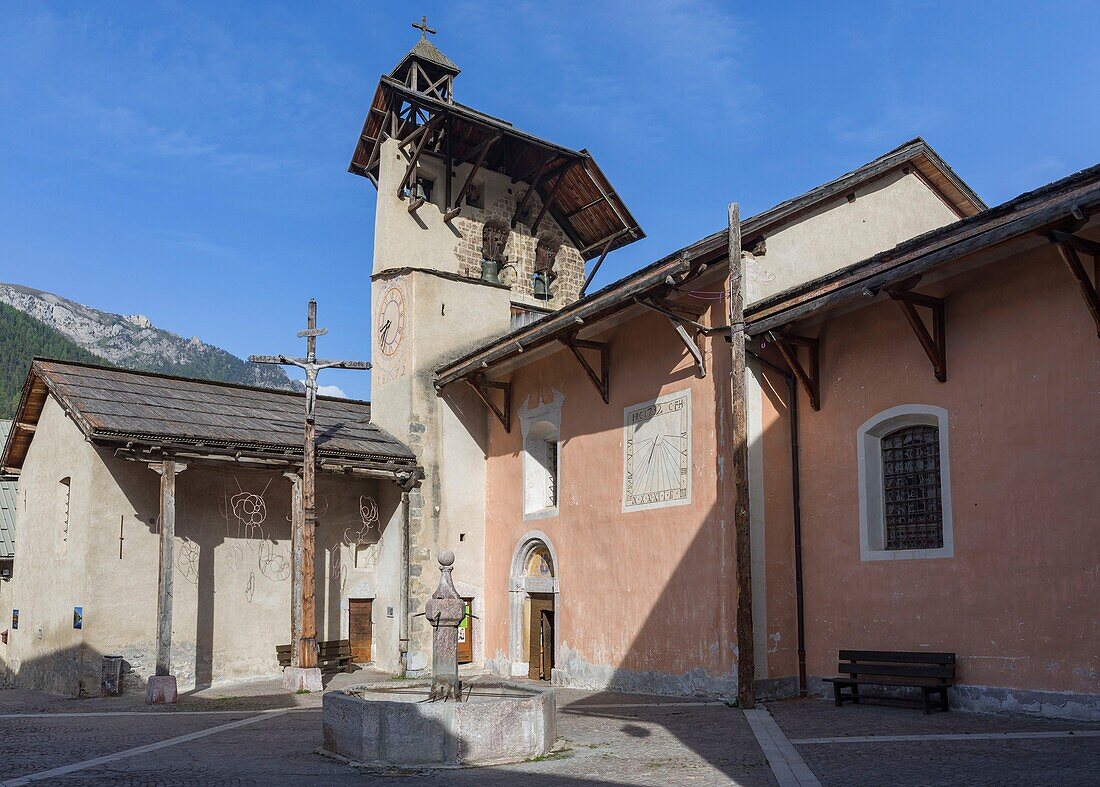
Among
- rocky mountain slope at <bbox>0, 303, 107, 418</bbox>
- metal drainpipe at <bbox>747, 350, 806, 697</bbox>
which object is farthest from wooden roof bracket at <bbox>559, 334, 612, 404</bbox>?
rocky mountain slope at <bbox>0, 303, 107, 418</bbox>

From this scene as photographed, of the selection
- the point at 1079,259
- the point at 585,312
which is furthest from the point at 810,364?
the point at 1079,259

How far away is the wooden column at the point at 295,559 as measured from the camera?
15.5 meters

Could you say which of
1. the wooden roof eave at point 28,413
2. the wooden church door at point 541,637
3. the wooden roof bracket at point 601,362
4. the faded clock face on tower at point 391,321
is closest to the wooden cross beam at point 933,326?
the wooden roof bracket at point 601,362

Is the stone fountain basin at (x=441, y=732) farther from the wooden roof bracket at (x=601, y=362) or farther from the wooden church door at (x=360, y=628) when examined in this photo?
the wooden church door at (x=360, y=628)

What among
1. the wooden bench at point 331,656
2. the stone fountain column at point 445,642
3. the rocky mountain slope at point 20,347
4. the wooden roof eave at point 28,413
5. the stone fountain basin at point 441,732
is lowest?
the wooden bench at point 331,656

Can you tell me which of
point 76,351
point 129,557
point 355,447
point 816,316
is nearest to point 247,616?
point 129,557

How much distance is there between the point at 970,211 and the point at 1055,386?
677cm

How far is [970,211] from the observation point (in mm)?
16016

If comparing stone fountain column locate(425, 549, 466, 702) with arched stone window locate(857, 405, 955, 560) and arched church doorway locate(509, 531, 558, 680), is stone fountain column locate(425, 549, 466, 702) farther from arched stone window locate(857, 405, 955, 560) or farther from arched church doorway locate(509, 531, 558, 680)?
arched church doorway locate(509, 531, 558, 680)

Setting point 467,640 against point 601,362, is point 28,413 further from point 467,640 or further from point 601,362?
point 601,362

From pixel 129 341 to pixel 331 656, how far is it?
514 ft

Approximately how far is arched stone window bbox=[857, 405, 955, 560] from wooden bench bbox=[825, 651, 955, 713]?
1.16m

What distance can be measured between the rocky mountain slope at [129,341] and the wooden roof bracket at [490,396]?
131671mm

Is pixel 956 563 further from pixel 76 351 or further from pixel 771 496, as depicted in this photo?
pixel 76 351
